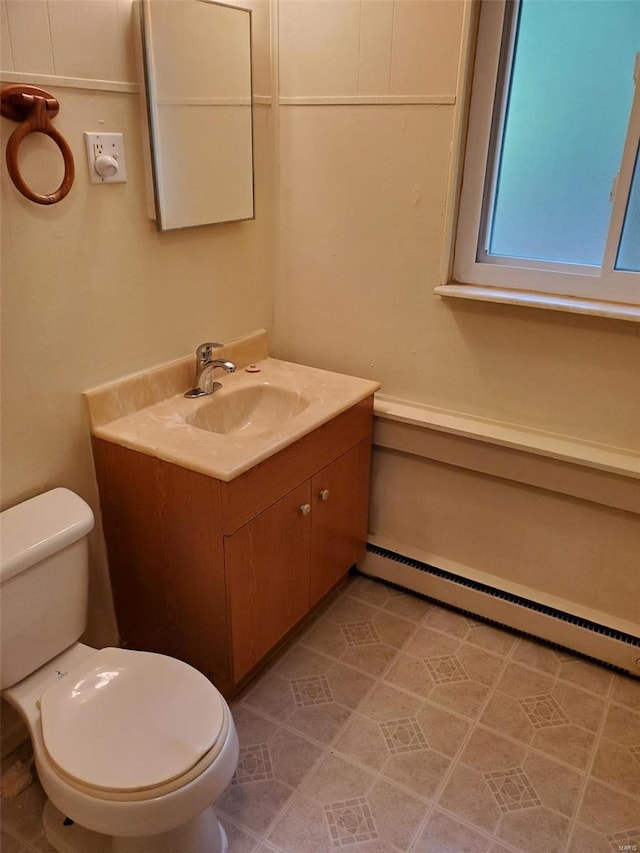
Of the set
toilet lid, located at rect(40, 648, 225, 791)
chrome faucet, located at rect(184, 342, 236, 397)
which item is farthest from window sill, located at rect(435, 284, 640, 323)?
toilet lid, located at rect(40, 648, 225, 791)

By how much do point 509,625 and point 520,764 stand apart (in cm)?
49

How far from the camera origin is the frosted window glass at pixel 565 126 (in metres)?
1.57

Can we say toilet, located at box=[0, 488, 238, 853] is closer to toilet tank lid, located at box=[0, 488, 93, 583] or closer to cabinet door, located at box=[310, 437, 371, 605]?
toilet tank lid, located at box=[0, 488, 93, 583]

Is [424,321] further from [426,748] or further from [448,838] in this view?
[448,838]

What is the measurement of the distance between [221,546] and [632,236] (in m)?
1.28

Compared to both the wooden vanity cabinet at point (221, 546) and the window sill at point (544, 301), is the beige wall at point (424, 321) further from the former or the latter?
the wooden vanity cabinet at point (221, 546)

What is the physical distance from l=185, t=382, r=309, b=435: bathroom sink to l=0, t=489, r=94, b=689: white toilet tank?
50 cm

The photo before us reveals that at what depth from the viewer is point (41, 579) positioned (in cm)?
140

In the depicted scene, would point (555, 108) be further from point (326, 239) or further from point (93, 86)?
point (93, 86)

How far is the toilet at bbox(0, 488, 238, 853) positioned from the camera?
119 cm

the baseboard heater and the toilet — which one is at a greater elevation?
the toilet

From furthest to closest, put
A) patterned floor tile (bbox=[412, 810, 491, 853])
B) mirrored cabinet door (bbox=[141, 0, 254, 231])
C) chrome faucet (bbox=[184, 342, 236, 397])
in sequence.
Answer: chrome faucet (bbox=[184, 342, 236, 397]) → mirrored cabinet door (bbox=[141, 0, 254, 231]) → patterned floor tile (bbox=[412, 810, 491, 853])

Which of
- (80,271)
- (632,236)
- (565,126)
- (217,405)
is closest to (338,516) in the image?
(217,405)

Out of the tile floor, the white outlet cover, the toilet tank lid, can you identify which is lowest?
the tile floor
